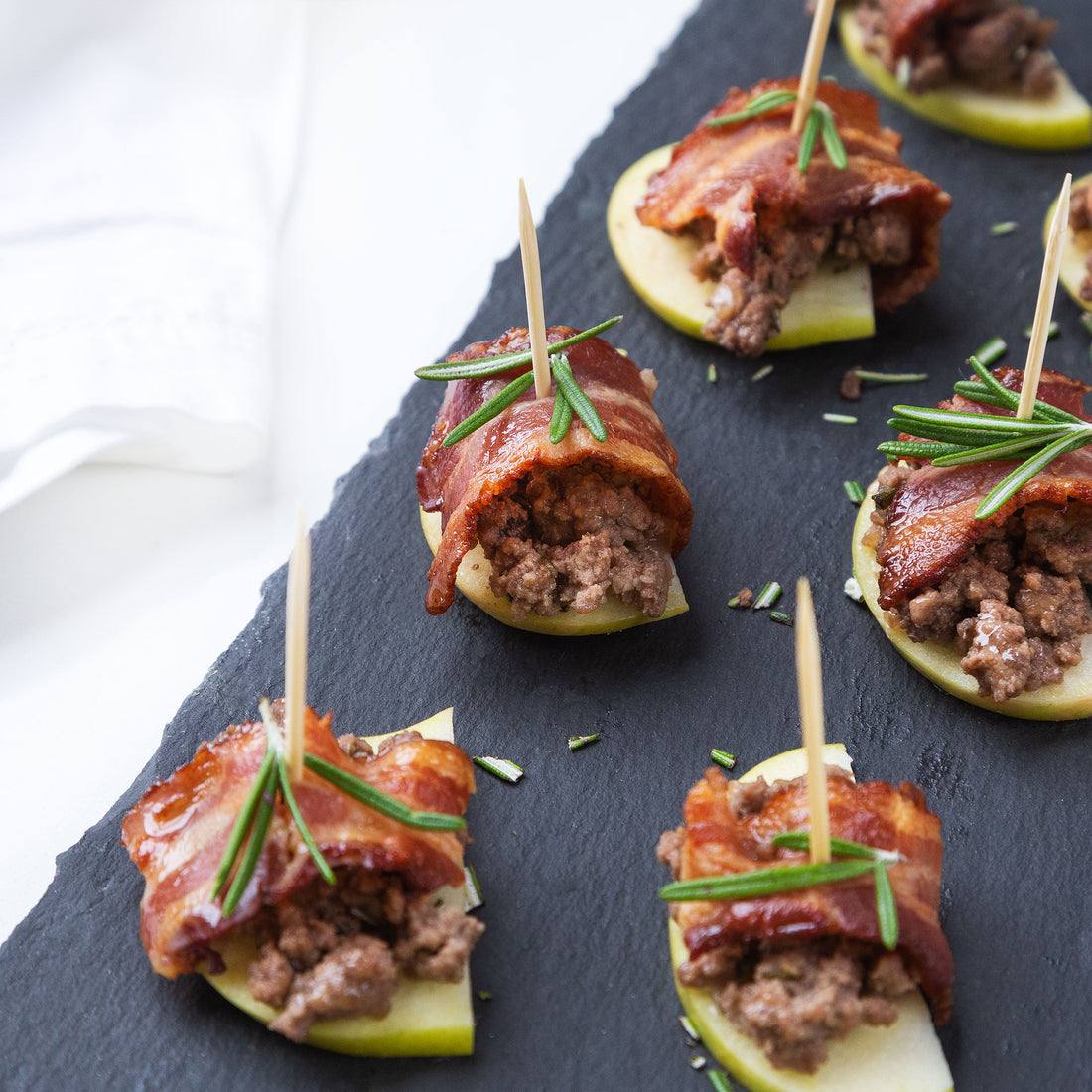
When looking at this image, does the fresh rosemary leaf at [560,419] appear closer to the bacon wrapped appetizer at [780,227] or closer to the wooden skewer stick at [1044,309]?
the bacon wrapped appetizer at [780,227]

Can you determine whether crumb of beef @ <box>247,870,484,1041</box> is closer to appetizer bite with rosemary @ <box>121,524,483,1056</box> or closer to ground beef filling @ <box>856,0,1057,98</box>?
appetizer bite with rosemary @ <box>121,524,483,1056</box>

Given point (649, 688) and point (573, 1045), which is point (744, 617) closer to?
point (649, 688)

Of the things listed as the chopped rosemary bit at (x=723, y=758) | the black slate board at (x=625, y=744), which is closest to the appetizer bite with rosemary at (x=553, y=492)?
the black slate board at (x=625, y=744)

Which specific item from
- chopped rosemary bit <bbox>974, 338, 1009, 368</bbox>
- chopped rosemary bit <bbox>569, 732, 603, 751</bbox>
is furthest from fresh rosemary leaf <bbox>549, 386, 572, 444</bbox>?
chopped rosemary bit <bbox>974, 338, 1009, 368</bbox>

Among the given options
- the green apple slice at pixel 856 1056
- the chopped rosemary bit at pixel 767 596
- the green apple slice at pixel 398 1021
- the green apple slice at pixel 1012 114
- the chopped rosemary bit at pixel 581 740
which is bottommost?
the green apple slice at pixel 856 1056

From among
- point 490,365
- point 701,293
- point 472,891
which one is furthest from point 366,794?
point 701,293

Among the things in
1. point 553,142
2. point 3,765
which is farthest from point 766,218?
point 3,765
